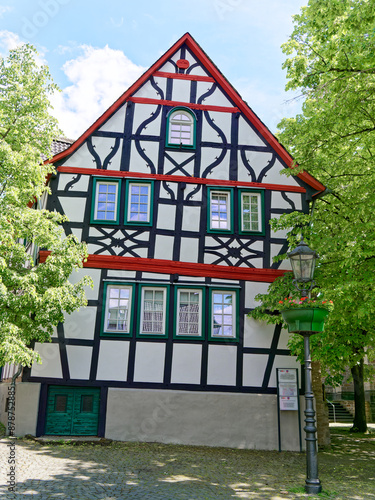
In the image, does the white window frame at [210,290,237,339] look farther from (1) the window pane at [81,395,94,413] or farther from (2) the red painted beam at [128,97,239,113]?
(2) the red painted beam at [128,97,239,113]

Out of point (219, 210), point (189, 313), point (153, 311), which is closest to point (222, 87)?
point (219, 210)

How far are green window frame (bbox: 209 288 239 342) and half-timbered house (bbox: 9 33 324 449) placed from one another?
0.13ft

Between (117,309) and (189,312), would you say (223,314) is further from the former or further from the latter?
(117,309)

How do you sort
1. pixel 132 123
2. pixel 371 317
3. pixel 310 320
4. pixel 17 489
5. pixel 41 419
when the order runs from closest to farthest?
1. pixel 17 489
2. pixel 310 320
3. pixel 371 317
4. pixel 41 419
5. pixel 132 123

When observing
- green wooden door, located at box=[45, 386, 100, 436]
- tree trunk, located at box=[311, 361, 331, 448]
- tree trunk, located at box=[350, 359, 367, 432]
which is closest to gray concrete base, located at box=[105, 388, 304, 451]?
green wooden door, located at box=[45, 386, 100, 436]

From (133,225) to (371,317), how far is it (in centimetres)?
675

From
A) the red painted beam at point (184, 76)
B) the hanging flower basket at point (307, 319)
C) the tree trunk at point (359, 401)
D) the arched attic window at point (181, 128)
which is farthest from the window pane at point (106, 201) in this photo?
the tree trunk at point (359, 401)

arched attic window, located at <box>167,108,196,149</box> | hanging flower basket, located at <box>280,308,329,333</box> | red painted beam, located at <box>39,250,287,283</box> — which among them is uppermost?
arched attic window, located at <box>167,108,196,149</box>

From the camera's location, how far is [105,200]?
45.8 feet

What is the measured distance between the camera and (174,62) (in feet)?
50.3

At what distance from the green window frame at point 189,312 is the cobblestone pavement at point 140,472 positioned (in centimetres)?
291

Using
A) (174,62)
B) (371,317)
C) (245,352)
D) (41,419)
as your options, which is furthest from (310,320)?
(174,62)

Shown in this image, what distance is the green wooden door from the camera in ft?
40.8

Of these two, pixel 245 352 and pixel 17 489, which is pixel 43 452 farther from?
pixel 245 352
